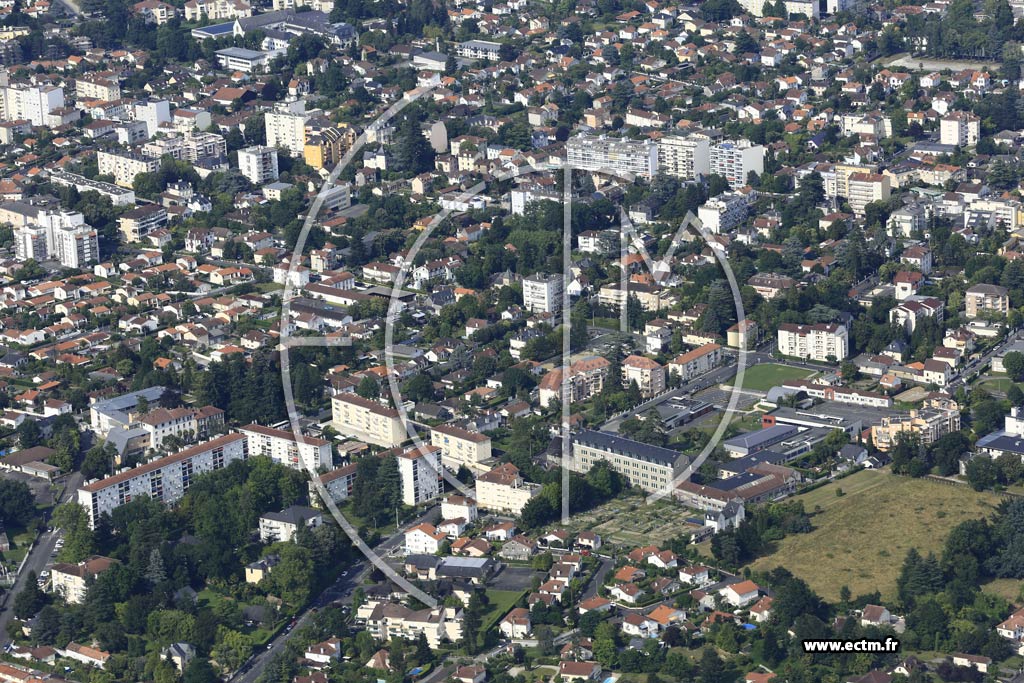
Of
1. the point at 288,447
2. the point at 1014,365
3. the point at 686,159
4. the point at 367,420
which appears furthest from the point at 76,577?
the point at 686,159

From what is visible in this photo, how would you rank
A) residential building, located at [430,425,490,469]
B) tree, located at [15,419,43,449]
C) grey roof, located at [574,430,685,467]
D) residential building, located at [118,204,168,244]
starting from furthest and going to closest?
residential building, located at [118,204,168,244], tree, located at [15,419,43,449], residential building, located at [430,425,490,469], grey roof, located at [574,430,685,467]

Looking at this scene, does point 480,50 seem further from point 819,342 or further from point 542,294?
point 819,342

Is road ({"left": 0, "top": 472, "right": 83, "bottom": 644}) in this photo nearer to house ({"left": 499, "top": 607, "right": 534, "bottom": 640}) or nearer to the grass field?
house ({"left": 499, "top": 607, "right": 534, "bottom": 640})

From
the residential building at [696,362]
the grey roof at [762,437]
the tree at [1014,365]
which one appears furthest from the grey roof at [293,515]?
the tree at [1014,365]

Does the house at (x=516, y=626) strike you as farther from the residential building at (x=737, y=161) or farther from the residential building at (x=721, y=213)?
the residential building at (x=737, y=161)

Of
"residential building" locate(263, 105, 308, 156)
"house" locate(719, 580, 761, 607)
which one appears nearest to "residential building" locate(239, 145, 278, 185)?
"residential building" locate(263, 105, 308, 156)
